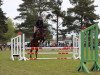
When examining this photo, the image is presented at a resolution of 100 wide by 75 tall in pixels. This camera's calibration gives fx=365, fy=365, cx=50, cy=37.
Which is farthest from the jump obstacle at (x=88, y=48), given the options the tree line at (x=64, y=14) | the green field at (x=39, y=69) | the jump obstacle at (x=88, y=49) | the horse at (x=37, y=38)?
the tree line at (x=64, y=14)

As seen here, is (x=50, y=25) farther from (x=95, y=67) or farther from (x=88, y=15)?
(x=95, y=67)

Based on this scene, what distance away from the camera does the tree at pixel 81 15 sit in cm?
6906

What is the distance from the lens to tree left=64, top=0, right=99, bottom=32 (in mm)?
69062

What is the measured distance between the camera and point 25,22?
2817 inches

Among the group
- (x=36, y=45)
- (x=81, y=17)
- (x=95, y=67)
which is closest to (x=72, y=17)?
(x=81, y=17)

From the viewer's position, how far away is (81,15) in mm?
69312

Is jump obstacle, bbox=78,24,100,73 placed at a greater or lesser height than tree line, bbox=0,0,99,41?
lesser

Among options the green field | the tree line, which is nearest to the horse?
the green field

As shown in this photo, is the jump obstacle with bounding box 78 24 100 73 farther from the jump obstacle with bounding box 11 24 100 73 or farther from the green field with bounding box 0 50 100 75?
the green field with bounding box 0 50 100 75

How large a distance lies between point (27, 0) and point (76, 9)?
10.1m

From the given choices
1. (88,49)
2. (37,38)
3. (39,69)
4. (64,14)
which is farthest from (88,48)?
(64,14)

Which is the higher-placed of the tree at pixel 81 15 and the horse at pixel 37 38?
the tree at pixel 81 15

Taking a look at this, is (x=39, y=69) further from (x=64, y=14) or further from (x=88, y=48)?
(x=64, y=14)

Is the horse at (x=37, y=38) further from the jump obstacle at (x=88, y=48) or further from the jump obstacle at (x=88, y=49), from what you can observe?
the jump obstacle at (x=88, y=48)
